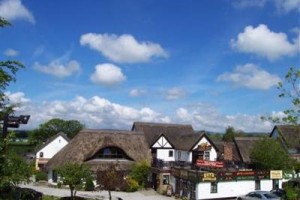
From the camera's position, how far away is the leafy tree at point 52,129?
115875 millimetres

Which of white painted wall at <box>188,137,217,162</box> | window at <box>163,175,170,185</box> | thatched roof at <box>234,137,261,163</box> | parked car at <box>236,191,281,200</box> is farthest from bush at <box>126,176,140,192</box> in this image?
thatched roof at <box>234,137,261,163</box>

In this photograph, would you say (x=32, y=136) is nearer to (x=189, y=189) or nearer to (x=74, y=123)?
(x=74, y=123)

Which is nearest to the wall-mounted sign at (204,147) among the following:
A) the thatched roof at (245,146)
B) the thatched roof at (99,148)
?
the thatched roof at (245,146)

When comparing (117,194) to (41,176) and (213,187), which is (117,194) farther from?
(41,176)

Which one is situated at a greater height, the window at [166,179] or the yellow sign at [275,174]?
the yellow sign at [275,174]

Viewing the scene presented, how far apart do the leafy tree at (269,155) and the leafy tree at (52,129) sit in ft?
237

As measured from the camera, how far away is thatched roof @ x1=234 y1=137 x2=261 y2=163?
2307 inches

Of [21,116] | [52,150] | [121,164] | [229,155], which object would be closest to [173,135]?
[229,155]

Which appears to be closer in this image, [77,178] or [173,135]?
[77,178]

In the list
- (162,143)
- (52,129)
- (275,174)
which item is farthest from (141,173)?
(52,129)

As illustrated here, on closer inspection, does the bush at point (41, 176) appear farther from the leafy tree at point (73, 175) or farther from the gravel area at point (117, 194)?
the leafy tree at point (73, 175)

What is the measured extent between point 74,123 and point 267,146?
262ft

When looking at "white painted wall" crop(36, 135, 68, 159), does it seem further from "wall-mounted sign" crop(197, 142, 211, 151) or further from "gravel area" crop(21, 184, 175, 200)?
"wall-mounted sign" crop(197, 142, 211, 151)

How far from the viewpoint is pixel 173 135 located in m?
68.7
